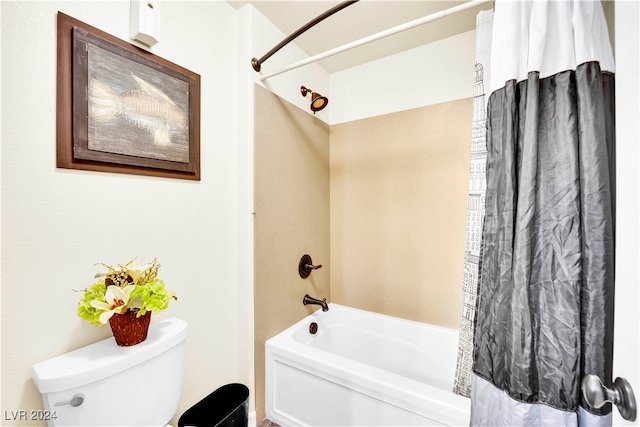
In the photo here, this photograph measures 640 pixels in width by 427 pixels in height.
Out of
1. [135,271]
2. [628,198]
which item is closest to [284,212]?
[135,271]

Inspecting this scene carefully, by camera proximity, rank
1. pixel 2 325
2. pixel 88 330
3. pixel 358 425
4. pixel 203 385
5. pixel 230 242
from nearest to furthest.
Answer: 1. pixel 2 325
2. pixel 88 330
3. pixel 358 425
4. pixel 203 385
5. pixel 230 242

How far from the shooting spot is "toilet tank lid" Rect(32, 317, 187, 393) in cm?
76

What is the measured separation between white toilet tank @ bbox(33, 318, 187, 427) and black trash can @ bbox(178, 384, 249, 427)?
22 cm

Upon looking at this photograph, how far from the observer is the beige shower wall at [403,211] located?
1793 mm

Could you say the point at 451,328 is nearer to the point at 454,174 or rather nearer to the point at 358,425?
the point at 358,425

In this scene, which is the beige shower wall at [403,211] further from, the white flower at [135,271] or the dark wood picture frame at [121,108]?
the white flower at [135,271]

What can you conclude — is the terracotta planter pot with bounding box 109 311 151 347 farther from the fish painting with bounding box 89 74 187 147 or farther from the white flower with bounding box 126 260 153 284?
the fish painting with bounding box 89 74 187 147

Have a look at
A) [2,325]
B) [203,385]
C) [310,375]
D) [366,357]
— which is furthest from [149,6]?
[366,357]

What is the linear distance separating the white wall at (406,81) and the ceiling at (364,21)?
73mm

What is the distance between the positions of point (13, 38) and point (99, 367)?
109 cm

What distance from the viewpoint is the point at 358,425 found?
1.25 m

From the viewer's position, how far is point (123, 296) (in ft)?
2.82

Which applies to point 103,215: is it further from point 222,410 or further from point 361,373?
point 361,373

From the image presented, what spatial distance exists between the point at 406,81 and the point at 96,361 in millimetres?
2347
